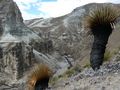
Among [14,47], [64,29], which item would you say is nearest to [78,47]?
[14,47]

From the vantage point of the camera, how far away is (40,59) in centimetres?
6938

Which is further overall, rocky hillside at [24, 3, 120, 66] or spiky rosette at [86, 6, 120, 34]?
rocky hillside at [24, 3, 120, 66]

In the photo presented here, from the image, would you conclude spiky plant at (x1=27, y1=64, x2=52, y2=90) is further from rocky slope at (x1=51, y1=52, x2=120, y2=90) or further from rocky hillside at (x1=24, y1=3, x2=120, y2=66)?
rocky hillside at (x1=24, y1=3, x2=120, y2=66)

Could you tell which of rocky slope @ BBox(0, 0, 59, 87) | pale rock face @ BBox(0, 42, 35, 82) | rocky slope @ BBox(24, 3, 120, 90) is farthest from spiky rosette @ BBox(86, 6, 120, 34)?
pale rock face @ BBox(0, 42, 35, 82)

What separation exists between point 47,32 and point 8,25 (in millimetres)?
45192

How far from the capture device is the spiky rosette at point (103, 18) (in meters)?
17.2

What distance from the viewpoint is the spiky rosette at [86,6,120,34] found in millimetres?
17188

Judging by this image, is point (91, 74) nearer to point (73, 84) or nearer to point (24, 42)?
point (73, 84)

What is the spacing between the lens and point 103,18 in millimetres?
17328

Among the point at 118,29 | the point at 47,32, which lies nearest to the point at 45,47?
the point at 47,32

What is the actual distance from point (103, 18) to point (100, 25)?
1.15 ft

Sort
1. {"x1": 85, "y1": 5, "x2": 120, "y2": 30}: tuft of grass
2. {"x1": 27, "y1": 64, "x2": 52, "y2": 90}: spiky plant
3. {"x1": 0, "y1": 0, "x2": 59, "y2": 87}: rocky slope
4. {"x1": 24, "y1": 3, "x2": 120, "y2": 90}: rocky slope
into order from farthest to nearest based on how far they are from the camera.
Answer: {"x1": 0, "y1": 0, "x2": 59, "y2": 87}: rocky slope → {"x1": 27, "y1": 64, "x2": 52, "y2": 90}: spiky plant → {"x1": 85, "y1": 5, "x2": 120, "y2": 30}: tuft of grass → {"x1": 24, "y1": 3, "x2": 120, "y2": 90}: rocky slope

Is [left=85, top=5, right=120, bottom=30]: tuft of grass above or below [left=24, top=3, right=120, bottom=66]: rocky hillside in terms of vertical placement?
above

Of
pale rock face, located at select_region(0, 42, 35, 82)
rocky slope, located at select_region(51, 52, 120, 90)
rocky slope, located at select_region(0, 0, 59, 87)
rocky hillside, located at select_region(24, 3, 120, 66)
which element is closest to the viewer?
rocky slope, located at select_region(51, 52, 120, 90)
